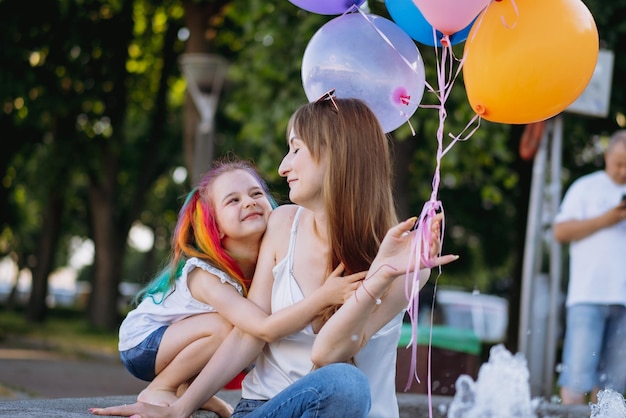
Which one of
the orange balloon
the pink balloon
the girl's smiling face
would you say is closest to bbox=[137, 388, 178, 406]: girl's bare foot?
the girl's smiling face

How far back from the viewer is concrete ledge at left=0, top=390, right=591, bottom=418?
138 inches

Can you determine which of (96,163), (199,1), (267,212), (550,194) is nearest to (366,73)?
(267,212)

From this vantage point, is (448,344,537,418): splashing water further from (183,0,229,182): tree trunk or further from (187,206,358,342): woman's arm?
(183,0,229,182): tree trunk

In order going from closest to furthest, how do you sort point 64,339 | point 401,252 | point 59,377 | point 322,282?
1. point 401,252
2. point 322,282
3. point 59,377
4. point 64,339

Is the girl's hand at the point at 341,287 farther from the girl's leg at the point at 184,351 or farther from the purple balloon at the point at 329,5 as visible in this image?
the purple balloon at the point at 329,5

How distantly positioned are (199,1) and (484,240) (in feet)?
26.3

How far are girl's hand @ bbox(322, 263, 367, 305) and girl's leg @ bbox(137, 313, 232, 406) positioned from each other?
23.1 inches

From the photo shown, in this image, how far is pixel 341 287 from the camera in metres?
2.95

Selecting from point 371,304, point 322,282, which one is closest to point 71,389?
point 322,282

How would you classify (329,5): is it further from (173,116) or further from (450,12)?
(173,116)

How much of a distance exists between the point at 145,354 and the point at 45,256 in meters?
18.3

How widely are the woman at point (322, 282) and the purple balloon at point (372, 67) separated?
570 millimetres

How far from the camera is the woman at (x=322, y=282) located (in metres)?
2.89

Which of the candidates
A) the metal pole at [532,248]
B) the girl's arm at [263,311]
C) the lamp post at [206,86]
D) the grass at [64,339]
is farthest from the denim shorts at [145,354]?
the grass at [64,339]
